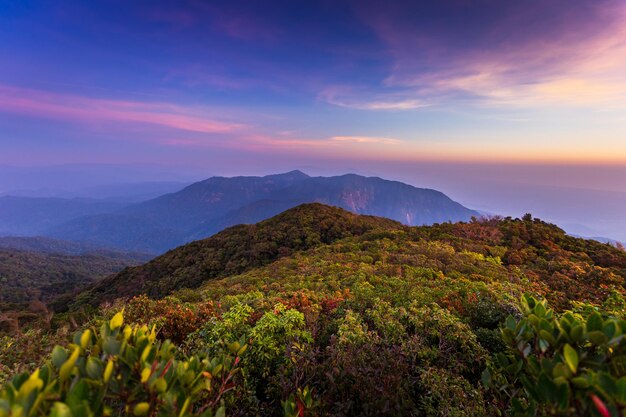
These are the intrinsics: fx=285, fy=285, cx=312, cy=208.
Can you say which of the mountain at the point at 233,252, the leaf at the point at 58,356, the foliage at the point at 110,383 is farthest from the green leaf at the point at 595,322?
the mountain at the point at 233,252

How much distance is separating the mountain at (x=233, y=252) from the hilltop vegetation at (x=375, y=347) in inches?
320

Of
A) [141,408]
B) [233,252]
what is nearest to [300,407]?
[141,408]

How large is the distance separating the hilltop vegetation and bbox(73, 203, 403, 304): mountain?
26.7 feet

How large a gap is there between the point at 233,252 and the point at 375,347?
19654mm

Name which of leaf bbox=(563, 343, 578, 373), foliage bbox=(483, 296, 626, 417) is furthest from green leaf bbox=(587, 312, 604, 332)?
leaf bbox=(563, 343, 578, 373)

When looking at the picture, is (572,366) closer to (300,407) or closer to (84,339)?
(300,407)

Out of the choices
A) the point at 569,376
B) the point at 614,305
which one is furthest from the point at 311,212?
the point at 569,376

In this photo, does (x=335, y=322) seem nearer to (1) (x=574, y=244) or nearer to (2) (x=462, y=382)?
(2) (x=462, y=382)

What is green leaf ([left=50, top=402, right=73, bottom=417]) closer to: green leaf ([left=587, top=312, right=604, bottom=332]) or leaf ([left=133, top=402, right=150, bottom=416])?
leaf ([left=133, top=402, right=150, bottom=416])

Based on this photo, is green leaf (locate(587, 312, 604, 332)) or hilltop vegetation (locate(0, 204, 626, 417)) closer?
hilltop vegetation (locate(0, 204, 626, 417))

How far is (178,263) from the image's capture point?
2283 cm

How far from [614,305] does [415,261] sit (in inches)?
229

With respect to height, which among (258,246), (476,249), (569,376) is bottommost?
(258,246)

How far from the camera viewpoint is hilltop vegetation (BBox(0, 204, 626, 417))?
1.41m
